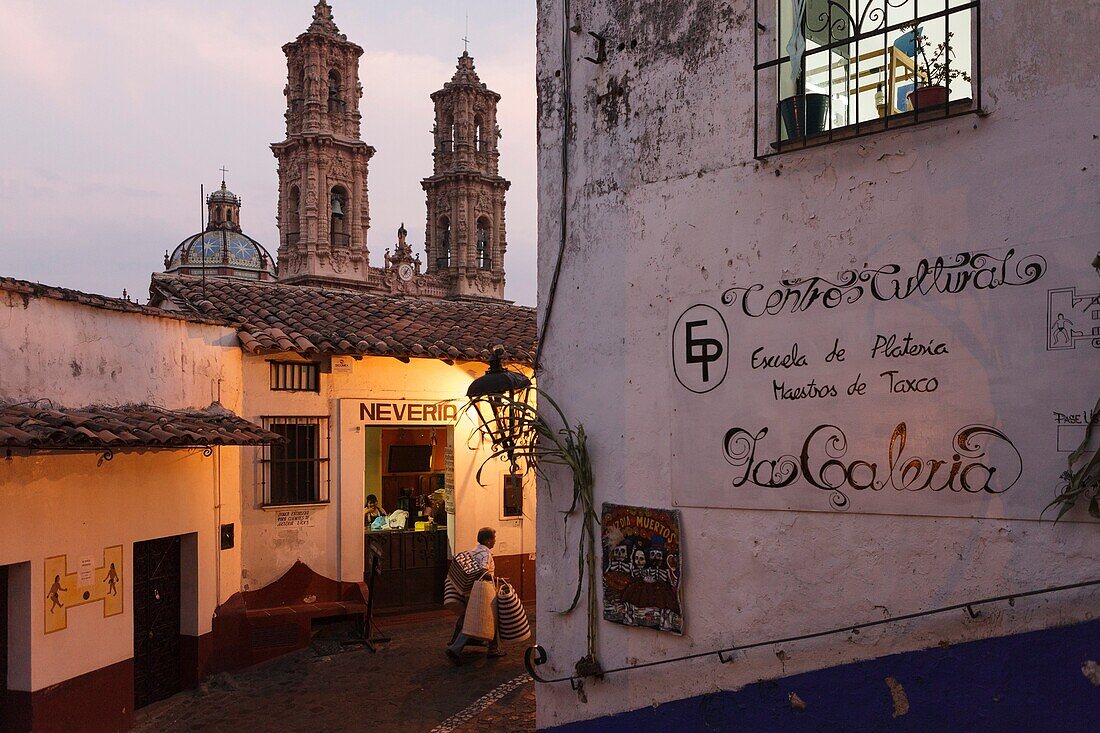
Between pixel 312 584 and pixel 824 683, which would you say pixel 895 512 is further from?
pixel 312 584

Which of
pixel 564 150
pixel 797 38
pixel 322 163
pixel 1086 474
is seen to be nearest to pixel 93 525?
pixel 564 150

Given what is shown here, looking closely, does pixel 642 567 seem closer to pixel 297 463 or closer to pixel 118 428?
pixel 118 428

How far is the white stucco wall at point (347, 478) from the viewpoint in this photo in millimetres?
11469

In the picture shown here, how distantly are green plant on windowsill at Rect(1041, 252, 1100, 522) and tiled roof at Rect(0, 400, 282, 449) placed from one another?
21.1 ft

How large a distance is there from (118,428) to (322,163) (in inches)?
1584

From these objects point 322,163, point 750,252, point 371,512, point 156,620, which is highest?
point 322,163

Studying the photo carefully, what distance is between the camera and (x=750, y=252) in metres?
5.33

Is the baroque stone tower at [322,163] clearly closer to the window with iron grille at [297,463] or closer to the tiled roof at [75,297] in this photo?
the window with iron grille at [297,463]

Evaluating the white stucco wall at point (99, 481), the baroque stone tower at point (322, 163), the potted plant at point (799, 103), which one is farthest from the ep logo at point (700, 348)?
the baroque stone tower at point (322, 163)

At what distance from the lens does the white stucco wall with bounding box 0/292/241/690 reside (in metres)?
7.50

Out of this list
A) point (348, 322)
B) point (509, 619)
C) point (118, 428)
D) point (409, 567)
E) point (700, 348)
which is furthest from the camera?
point (409, 567)

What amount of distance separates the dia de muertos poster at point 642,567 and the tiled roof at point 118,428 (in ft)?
13.4

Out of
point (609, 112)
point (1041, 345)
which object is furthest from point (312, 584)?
point (1041, 345)

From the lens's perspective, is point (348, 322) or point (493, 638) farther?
point (348, 322)
